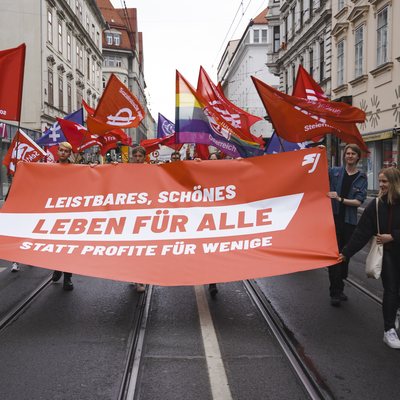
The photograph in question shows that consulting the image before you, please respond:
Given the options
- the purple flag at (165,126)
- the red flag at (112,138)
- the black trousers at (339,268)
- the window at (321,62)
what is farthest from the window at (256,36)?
the black trousers at (339,268)

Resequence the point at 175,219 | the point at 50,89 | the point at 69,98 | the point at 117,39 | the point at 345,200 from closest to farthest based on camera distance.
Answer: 1. the point at 175,219
2. the point at 345,200
3. the point at 50,89
4. the point at 69,98
5. the point at 117,39

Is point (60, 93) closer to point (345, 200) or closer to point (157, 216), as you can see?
point (157, 216)

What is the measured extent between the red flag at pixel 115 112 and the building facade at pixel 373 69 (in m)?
12.0

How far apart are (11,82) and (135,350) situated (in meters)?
4.17

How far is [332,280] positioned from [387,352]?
5.38 feet

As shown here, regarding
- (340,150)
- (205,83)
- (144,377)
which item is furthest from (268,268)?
(340,150)

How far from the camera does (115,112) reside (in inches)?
448

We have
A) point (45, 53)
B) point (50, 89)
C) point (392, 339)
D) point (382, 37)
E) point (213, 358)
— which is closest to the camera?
point (213, 358)

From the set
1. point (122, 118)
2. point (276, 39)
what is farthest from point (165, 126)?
point (276, 39)

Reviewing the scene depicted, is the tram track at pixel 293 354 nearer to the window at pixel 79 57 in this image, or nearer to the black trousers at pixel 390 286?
the black trousers at pixel 390 286

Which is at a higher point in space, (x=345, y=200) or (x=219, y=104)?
(x=219, y=104)

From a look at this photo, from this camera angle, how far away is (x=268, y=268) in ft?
16.7

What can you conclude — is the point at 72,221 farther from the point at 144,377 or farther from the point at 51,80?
the point at 51,80

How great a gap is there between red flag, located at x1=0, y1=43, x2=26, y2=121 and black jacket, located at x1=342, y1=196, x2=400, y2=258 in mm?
4511
